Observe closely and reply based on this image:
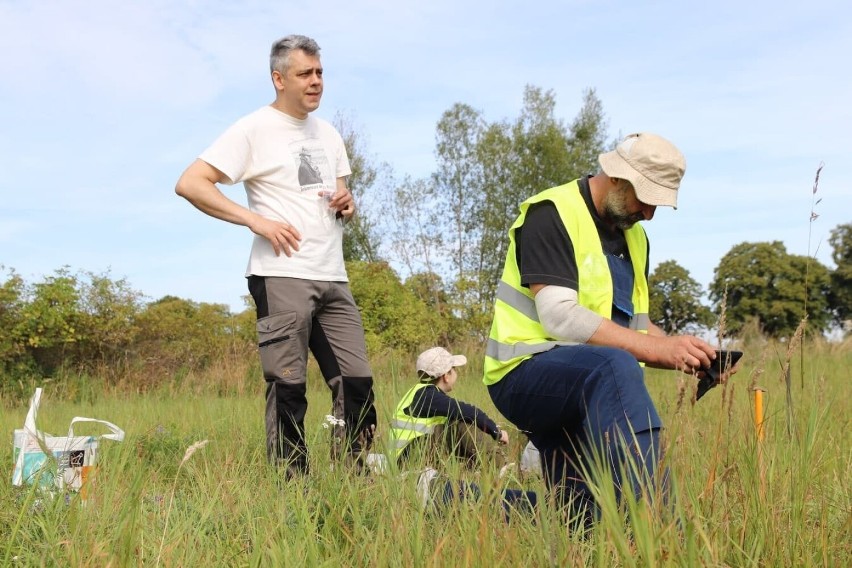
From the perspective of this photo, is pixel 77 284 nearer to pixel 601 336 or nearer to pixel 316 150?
pixel 316 150

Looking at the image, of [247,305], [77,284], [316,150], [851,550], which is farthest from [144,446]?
[247,305]

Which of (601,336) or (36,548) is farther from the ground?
(601,336)

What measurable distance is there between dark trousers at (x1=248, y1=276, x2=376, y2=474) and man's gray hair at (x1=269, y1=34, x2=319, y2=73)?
1143mm

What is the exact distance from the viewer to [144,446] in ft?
17.2

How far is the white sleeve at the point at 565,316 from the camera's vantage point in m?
3.33

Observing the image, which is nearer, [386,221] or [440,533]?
[440,533]

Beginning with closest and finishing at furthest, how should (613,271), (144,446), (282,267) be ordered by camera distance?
1. (613,271)
2. (282,267)
3. (144,446)

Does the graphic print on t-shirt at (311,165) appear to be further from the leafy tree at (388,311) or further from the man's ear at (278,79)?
the leafy tree at (388,311)

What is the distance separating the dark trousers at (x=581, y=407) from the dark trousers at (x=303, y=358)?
981 mm

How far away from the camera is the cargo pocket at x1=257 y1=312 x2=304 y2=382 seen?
4.31m

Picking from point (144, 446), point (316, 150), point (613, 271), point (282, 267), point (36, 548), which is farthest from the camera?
point (144, 446)

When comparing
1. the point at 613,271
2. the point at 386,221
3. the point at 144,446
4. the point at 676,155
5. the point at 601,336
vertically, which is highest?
the point at 386,221

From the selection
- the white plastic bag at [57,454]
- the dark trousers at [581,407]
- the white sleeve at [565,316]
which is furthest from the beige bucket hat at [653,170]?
the white plastic bag at [57,454]

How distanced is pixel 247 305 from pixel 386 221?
834 inches
